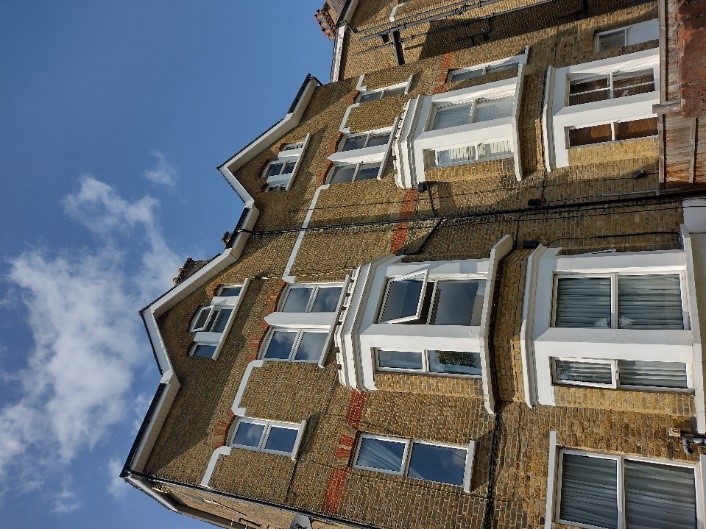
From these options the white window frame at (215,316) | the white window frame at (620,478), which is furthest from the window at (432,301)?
the white window frame at (215,316)

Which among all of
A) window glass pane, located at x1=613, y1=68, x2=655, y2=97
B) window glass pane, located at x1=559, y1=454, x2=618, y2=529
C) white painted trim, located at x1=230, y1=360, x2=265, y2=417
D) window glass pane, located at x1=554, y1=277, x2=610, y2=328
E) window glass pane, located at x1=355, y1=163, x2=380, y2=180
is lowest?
window glass pane, located at x1=559, y1=454, x2=618, y2=529

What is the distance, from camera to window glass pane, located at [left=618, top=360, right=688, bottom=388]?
830 centimetres

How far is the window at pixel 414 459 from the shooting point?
1014cm

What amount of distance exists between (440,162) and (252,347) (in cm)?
687

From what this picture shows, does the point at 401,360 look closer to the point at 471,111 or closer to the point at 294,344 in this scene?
the point at 294,344

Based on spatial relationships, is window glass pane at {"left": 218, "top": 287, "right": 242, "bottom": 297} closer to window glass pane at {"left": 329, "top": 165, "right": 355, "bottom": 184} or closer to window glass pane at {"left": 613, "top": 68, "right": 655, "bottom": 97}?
window glass pane at {"left": 329, "top": 165, "right": 355, "bottom": 184}

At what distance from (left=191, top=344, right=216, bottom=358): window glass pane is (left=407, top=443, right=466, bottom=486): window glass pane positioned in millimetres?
6941

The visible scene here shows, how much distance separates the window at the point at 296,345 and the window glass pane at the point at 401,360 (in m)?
2.18

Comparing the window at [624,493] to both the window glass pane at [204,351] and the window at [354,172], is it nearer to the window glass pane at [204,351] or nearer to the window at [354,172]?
the window at [354,172]

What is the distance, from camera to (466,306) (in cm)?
1026

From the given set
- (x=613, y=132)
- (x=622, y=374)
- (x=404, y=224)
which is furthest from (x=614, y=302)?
(x=404, y=224)

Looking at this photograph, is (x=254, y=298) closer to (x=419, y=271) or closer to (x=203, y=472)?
(x=203, y=472)

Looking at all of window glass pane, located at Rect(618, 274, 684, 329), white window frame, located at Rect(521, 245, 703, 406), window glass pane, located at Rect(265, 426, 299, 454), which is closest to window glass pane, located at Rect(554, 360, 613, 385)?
white window frame, located at Rect(521, 245, 703, 406)

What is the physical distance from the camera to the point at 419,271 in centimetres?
1102
